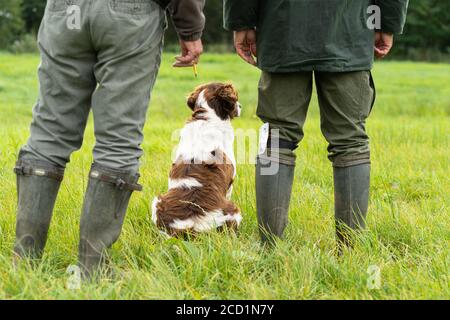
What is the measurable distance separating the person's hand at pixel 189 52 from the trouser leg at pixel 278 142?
53 centimetres

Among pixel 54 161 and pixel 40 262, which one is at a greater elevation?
pixel 54 161

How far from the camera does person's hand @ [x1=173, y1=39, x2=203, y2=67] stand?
10.3ft

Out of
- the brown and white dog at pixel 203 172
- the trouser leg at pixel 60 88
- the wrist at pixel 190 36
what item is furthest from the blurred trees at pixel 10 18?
the wrist at pixel 190 36

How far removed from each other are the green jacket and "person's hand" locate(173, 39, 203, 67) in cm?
45

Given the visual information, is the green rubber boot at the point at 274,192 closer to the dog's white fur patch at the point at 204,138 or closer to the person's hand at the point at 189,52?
the dog's white fur patch at the point at 204,138

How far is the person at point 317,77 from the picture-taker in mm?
3381

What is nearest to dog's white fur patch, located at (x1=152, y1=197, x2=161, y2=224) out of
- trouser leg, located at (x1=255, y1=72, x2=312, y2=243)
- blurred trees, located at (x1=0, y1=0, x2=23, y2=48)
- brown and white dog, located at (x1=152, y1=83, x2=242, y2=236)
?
brown and white dog, located at (x1=152, y1=83, x2=242, y2=236)

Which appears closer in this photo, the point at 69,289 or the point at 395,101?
the point at 69,289

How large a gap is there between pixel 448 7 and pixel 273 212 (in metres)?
46.5

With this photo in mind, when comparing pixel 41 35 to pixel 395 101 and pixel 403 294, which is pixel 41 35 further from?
pixel 395 101

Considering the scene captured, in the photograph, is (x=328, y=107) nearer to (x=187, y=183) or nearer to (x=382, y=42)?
(x=382, y=42)

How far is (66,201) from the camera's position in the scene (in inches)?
166

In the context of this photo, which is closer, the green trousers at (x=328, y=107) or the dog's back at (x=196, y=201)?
the green trousers at (x=328, y=107)

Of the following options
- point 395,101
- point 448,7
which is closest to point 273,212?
point 395,101
